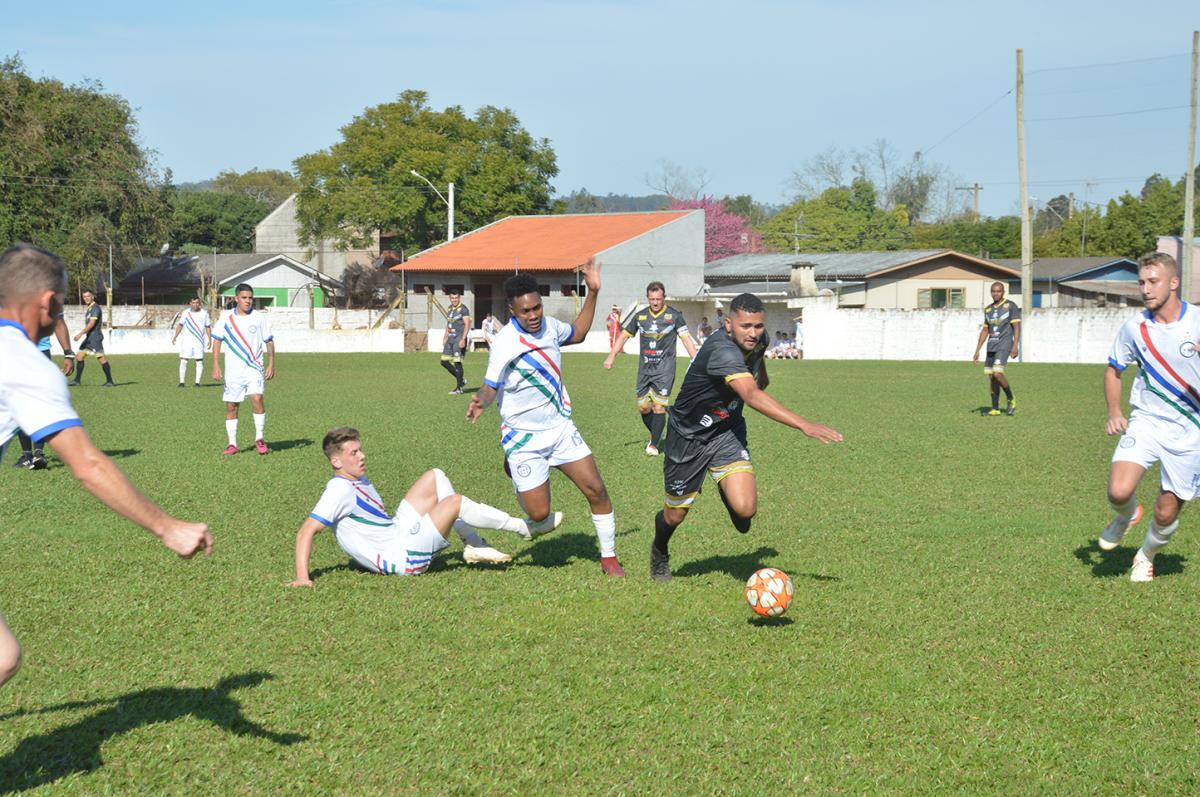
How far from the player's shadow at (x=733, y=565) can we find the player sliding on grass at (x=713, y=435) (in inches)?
14.8

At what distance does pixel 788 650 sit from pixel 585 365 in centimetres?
3231

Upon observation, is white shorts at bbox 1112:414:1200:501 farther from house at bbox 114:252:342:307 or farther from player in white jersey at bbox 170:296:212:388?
house at bbox 114:252:342:307

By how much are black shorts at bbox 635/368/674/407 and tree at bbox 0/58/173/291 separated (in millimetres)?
42748

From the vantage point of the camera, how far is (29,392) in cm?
389

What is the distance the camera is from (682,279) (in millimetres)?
58281

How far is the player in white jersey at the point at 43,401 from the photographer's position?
388cm

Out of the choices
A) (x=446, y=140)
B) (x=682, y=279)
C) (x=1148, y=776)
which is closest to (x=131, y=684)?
(x=1148, y=776)

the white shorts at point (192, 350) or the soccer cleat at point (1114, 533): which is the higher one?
the white shorts at point (192, 350)

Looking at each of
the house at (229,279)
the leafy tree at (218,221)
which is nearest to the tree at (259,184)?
the leafy tree at (218,221)

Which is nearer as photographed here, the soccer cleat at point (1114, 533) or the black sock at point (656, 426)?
the soccer cleat at point (1114, 533)

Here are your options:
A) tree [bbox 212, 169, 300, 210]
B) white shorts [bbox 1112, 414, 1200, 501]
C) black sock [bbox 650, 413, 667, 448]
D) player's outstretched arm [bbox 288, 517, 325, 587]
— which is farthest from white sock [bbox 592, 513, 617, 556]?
tree [bbox 212, 169, 300, 210]

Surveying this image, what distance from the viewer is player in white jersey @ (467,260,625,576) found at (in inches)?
313

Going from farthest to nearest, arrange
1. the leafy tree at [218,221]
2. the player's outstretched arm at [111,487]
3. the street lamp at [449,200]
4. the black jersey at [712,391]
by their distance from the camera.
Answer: the leafy tree at [218,221]
the street lamp at [449,200]
the black jersey at [712,391]
the player's outstretched arm at [111,487]

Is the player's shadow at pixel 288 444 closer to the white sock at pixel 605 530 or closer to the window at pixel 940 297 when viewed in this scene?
the white sock at pixel 605 530
